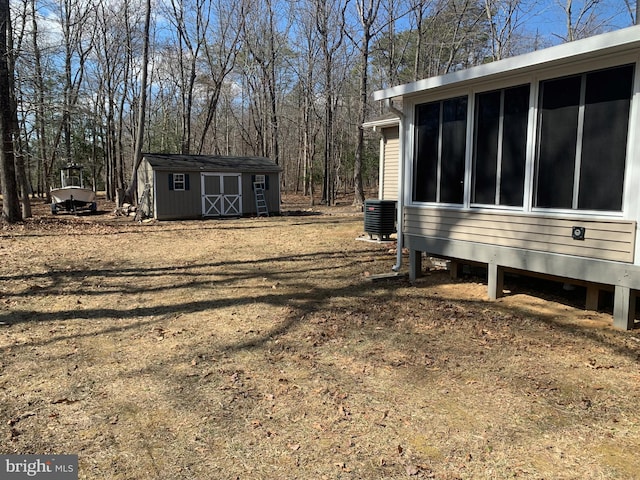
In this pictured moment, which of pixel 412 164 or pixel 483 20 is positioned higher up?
pixel 483 20

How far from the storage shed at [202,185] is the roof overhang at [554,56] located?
A: 1307 cm

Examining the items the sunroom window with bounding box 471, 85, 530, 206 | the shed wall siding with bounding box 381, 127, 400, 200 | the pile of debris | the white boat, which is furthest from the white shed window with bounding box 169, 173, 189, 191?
the sunroom window with bounding box 471, 85, 530, 206

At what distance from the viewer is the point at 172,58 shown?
2962 cm

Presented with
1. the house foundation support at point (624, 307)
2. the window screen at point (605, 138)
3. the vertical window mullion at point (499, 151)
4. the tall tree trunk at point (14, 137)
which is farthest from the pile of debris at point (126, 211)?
the house foundation support at point (624, 307)

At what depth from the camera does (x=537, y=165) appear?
203 inches

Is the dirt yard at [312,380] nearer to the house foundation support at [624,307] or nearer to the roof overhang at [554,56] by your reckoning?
the house foundation support at [624,307]

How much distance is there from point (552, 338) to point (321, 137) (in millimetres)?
33741

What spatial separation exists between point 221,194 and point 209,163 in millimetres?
1401

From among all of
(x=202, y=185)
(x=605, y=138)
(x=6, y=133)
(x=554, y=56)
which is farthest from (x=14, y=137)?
(x=605, y=138)

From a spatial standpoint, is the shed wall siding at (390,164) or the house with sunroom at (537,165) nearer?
the house with sunroom at (537,165)

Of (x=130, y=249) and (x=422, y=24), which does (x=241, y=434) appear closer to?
(x=130, y=249)

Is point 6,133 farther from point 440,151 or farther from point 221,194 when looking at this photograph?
point 440,151

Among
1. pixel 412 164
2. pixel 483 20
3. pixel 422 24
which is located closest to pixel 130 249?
pixel 412 164

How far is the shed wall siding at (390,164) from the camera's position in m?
12.1
